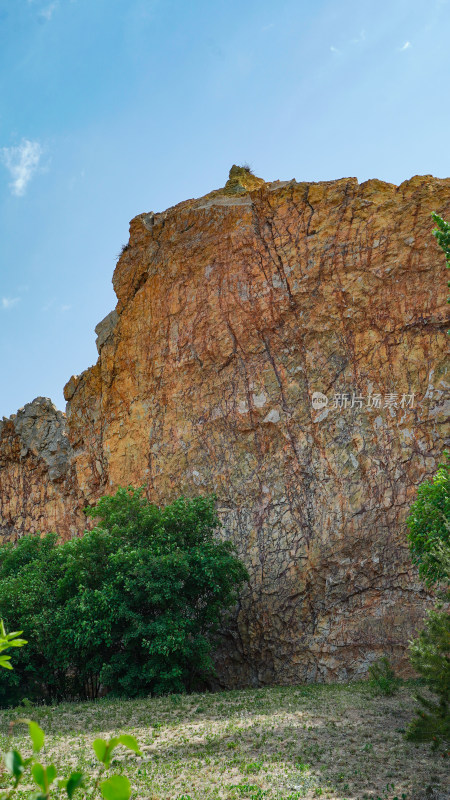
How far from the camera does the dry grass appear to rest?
27.7 feet

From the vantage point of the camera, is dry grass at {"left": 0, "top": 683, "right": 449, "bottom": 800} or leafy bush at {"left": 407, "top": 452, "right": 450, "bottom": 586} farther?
leafy bush at {"left": 407, "top": 452, "right": 450, "bottom": 586}

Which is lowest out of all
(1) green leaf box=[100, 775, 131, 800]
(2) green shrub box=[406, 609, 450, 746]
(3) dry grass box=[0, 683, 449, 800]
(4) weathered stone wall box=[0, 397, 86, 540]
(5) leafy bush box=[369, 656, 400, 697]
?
(5) leafy bush box=[369, 656, 400, 697]

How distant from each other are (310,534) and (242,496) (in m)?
3.17

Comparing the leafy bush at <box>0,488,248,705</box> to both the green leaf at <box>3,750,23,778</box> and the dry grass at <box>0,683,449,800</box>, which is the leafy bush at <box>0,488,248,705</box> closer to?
the dry grass at <box>0,683,449,800</box>

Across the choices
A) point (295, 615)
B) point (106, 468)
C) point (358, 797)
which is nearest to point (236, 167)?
point (106, 468)

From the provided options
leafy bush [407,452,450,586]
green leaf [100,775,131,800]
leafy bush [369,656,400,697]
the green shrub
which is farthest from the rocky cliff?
green leaf [100,775,131,800]

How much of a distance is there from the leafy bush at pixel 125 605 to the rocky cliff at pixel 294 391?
3198 millimetres

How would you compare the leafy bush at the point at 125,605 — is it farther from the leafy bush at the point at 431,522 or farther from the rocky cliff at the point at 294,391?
the leafy bush at the point at 431,522

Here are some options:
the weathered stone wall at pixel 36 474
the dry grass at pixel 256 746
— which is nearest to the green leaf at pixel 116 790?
the dry grass at pixel 256 746

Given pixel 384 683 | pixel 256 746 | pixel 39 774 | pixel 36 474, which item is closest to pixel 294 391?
pixel 384 683

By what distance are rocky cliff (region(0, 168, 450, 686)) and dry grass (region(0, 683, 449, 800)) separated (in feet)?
20.5

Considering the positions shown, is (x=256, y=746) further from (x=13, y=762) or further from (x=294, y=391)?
(x=294, y=391)

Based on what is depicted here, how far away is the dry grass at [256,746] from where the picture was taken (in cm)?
845

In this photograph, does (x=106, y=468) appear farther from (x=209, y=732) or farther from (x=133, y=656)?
(x=209, y=732)
